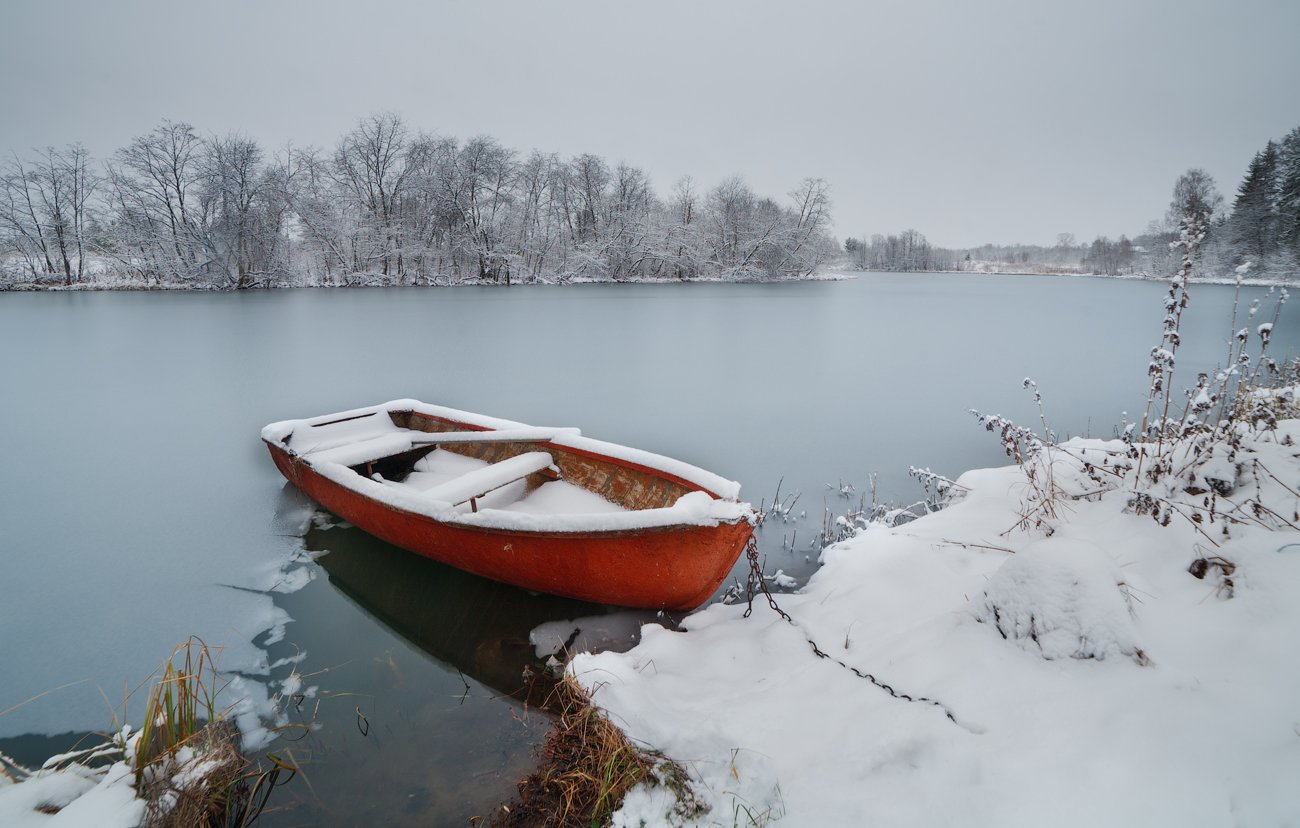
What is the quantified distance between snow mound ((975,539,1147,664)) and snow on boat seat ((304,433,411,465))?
4.69m

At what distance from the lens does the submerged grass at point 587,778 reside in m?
2.25

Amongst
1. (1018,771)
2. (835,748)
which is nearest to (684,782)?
(835,748)

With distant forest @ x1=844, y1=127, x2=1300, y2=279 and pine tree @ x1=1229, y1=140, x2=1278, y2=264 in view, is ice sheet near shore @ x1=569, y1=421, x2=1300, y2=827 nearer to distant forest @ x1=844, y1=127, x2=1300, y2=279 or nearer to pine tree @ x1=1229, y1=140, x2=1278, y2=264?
distant forest @ x1=844, y1=127, x2=1300, y2=279

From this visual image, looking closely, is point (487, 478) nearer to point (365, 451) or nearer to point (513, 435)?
point (513, 435)

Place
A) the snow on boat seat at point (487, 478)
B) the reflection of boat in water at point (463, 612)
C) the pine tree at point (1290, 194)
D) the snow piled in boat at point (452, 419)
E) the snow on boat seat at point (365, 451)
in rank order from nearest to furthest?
the reflection of boat in water at point (463, 612), the snow piled in boat at point (452, 419), the snow on boat seat at point (487, 478), the snow on boat seat at point (365, 451), the pine tree at point (1290, 194)

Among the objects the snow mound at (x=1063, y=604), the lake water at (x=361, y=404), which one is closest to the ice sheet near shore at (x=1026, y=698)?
the snow mound at (x=1063, y=604)

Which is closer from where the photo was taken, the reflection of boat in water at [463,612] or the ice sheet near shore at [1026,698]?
the ice sheet near shore at [1026,698]

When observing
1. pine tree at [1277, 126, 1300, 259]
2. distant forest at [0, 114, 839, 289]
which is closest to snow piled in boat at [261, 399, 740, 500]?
distant forest at [0, 114, 839, 289]

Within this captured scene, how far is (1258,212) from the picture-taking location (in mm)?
34281

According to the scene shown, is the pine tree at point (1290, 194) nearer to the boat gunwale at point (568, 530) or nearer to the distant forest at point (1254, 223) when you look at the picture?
the distant forest at point (1254, 223)

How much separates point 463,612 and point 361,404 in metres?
7.57

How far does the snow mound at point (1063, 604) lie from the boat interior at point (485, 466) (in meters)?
1.87

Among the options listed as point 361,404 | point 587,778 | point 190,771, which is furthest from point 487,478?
point 361,404

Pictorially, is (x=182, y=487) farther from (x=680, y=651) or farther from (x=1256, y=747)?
(x=1256, y=747)
